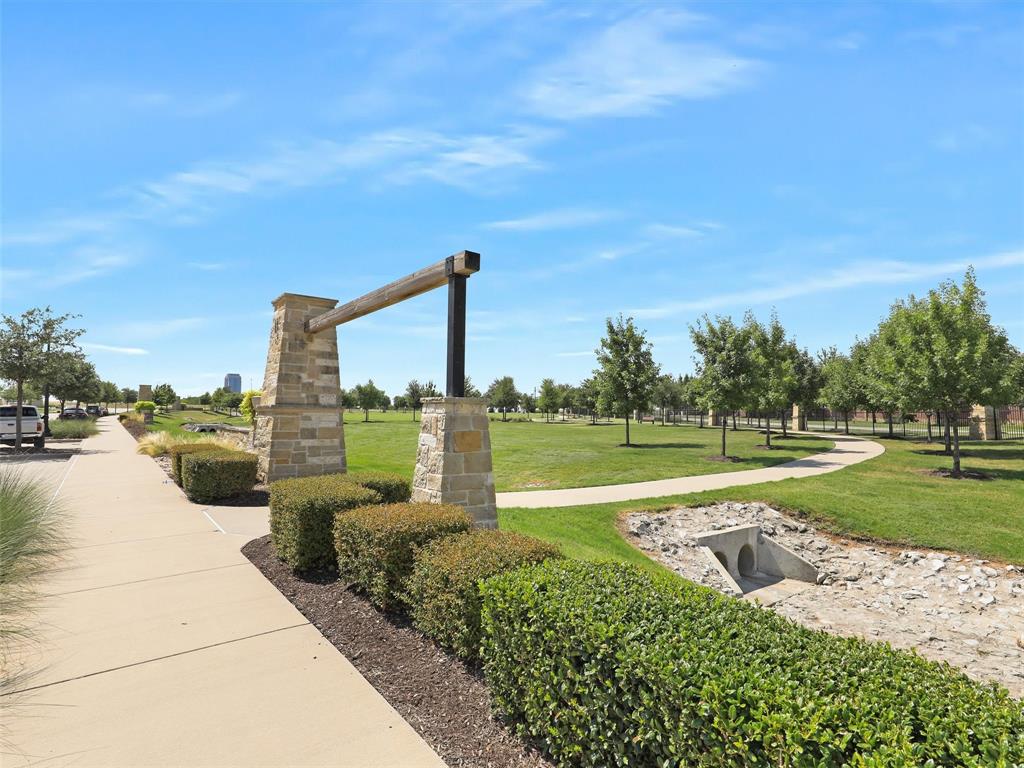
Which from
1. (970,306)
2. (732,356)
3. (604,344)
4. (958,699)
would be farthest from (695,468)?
(958,699)

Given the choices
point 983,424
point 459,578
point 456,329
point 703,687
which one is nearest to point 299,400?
point 456,329

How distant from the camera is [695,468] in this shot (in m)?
18.1

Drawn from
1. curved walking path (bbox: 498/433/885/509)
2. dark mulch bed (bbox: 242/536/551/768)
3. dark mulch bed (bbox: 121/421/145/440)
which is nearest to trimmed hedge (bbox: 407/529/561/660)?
dark mulch bed (bbox: 242/536/551/768)

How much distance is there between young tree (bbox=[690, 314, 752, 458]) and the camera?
2025 cm

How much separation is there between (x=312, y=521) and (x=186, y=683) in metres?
2.24

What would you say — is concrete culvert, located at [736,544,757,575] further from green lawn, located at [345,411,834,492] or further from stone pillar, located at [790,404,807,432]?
stone pillar, located at [790,404,807,432]

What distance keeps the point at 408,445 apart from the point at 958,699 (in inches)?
990

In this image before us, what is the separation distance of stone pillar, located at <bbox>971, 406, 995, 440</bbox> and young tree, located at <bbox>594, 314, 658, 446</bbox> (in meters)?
20.2

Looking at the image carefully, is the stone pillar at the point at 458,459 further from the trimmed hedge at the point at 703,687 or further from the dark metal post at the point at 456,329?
the trimmed hedge at the point at 703,687

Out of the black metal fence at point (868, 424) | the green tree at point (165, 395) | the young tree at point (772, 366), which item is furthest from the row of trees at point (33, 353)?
the green tree at point (165, 395)

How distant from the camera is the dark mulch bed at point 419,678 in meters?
3.03

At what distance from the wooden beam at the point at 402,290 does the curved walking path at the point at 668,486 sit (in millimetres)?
5265

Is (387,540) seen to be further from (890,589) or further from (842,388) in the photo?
(842,388)

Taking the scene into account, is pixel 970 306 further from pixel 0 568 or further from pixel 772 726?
pixel 0 568
